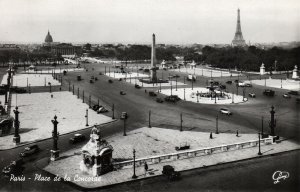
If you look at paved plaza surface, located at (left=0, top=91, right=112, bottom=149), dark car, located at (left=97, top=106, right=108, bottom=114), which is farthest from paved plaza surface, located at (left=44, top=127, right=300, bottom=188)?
dark car, located at (left=97, top=106, right=108, bottom=114)

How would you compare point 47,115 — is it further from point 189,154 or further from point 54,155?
point 189,154

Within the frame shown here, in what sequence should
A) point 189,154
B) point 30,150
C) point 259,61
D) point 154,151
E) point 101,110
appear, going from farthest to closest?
point 259,61
point 101,110
point 154,151
point 30,150
point 189,154

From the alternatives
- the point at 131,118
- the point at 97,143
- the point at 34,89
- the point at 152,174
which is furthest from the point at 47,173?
the point at 34,89

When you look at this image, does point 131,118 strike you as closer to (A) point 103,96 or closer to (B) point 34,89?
(A) point 103,96

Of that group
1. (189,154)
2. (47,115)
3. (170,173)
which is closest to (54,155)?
(170,173)

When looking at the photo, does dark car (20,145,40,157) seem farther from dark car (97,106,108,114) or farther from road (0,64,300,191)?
dark car (97,106,108,114)

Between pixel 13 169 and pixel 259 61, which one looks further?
pixel 259 61
